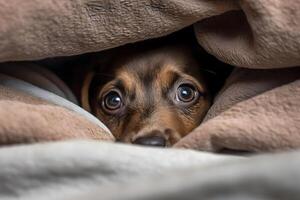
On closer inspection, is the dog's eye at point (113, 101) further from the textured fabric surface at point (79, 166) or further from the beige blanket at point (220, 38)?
the textured fabric surface at point (79, 166)

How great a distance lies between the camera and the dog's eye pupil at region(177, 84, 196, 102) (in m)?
1.86

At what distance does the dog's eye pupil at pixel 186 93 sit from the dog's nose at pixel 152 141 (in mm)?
364

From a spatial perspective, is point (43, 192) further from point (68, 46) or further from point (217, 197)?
point (68, 46)

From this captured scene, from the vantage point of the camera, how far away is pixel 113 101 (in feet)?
6.12

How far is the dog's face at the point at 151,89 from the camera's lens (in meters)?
1.80

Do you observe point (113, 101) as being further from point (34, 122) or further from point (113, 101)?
point (34, 122)

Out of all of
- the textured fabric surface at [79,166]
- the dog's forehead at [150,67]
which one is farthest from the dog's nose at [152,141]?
the textured fabric surface at [79,166]

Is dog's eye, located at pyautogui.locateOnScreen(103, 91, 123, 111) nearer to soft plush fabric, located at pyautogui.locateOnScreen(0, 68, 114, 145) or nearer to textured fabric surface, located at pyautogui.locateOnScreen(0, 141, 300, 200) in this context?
soft plush fabric, located at pyautogui.locateOnScreen(0, 68, 114, 145)

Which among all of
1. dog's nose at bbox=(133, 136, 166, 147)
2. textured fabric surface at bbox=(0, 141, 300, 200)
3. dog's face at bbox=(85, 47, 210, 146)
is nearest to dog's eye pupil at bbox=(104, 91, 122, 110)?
dog's face at bbox=(85, 47, 210, 146)

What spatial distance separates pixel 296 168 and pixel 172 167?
0.78 feet

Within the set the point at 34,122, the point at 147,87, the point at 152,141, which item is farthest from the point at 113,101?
the point at 34,122

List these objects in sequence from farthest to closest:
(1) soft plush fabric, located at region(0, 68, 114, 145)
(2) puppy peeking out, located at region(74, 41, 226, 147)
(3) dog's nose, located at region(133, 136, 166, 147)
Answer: (2) puppy peeking out, located at region(74, 41, 226, 147) → (3) dog's nose, located at region(133, 136, 166, 147) → (1) soft plush fabric, located at region(0, 68, 114, 145)

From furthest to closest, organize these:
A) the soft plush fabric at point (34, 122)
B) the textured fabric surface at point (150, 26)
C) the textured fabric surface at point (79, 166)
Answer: the textured fabric surface at point (150, 26)
the soft plush fabric at point (34, 122)
the textured fabric surface at point (79, 166)

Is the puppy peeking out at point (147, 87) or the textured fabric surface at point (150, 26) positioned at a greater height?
the textured fabric surface at point (150, 26)
